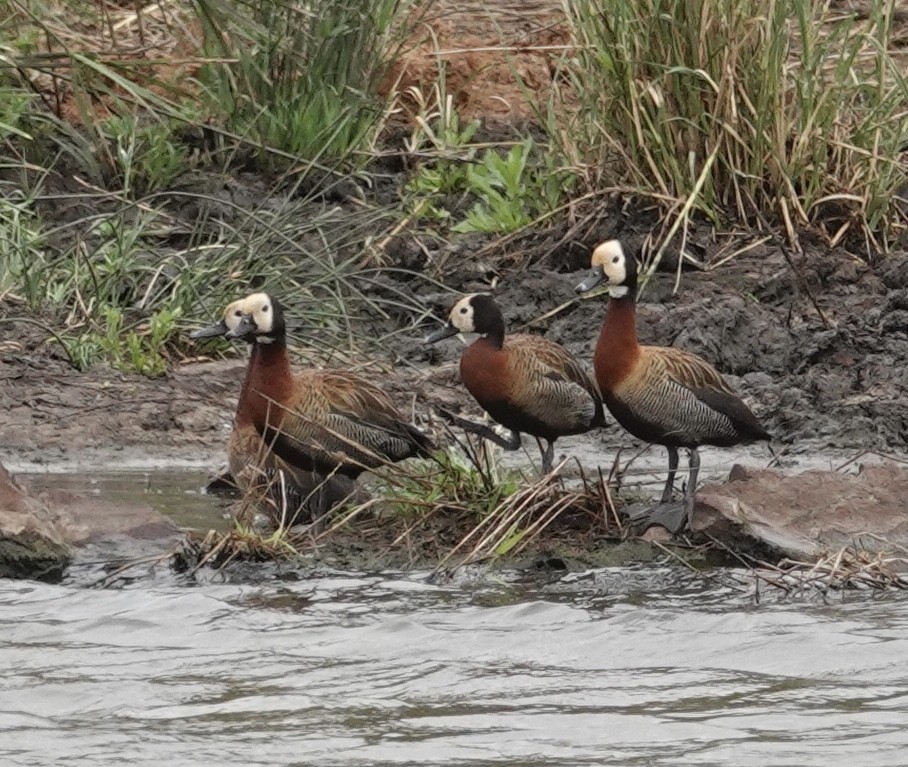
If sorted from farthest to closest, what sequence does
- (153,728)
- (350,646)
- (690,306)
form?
(690,306), (350,646), (153,728)

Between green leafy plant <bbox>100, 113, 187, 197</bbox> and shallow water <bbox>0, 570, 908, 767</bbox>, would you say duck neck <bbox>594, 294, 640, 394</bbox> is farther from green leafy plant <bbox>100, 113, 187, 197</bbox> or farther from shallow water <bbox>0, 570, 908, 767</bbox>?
green leafy plant <bbox>100, 113, 187, 197</bbox>

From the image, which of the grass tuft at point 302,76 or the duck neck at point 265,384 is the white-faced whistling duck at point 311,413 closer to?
the duck neck at point 265,384

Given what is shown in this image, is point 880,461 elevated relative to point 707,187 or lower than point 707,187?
lower

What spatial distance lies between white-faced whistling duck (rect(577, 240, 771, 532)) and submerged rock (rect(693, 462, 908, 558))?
0.22 metres

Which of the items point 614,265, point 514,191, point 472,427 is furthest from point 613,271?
point 514,191

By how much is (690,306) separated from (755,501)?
10.8 feet

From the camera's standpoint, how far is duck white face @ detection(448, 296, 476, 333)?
30.2 feet

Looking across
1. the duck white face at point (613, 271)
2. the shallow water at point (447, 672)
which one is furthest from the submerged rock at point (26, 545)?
the duck white face at point (613, 271)

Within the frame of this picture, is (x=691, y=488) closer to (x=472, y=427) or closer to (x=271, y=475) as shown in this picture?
(x=472, y=427)

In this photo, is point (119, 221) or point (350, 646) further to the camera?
point (119, 221)

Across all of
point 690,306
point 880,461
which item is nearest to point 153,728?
A: point 880,461

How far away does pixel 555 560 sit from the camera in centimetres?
816

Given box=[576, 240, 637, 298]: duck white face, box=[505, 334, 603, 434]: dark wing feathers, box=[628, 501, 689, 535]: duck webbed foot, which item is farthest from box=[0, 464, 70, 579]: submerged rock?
box=[576, 240, 637, 298]: duck white face

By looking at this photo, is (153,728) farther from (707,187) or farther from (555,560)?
(707,187)
